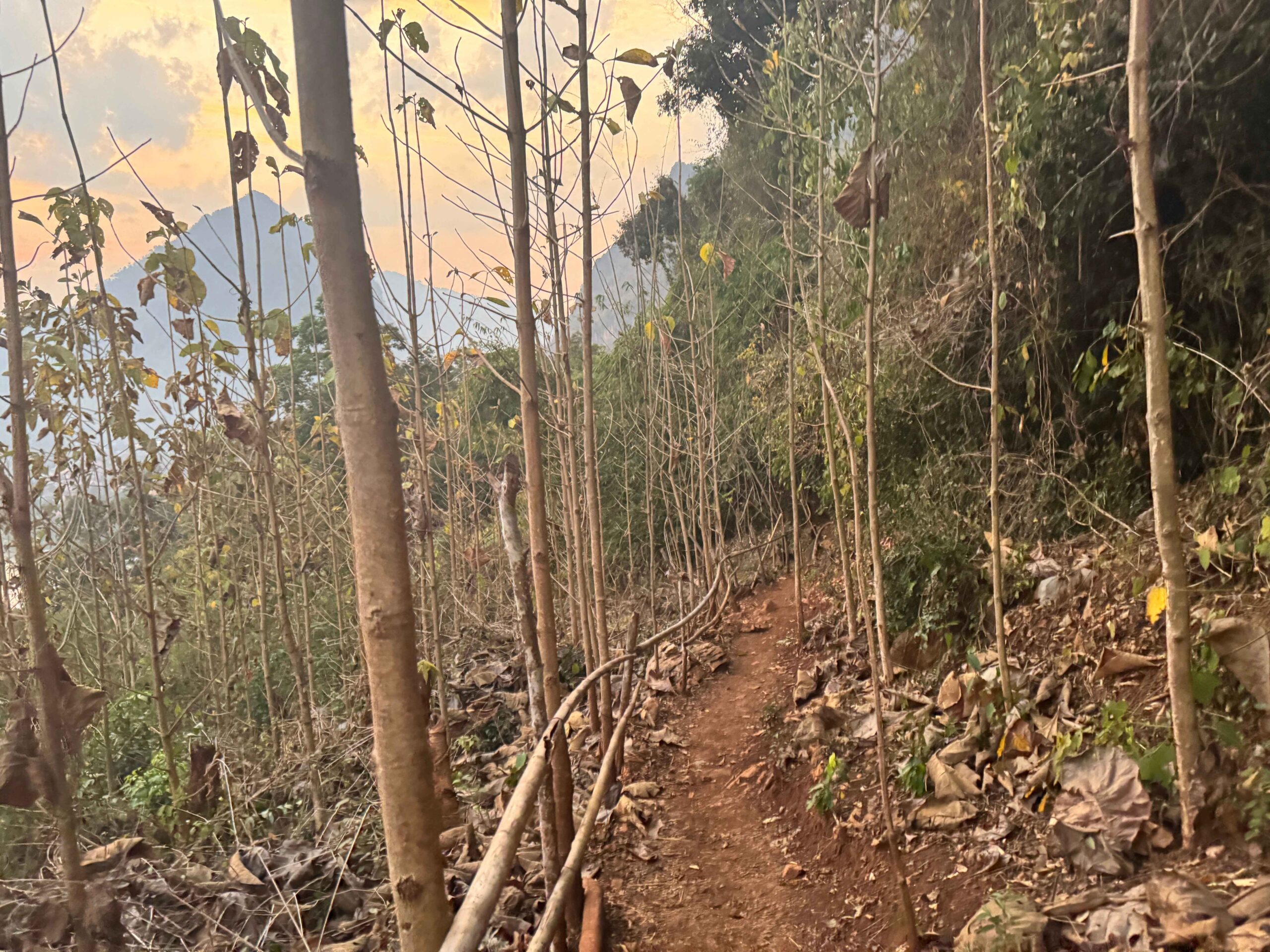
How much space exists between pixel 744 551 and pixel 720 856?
1641 mm

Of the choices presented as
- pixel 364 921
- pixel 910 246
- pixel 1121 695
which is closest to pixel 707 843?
pixel 364 921

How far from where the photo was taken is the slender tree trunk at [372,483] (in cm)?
98

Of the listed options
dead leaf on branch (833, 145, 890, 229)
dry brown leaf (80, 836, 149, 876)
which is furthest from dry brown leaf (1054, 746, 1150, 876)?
dry brown leaf (80, 836, 149, 876)

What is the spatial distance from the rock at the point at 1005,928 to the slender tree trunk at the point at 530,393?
130 centimetres

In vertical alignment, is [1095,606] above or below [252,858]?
above

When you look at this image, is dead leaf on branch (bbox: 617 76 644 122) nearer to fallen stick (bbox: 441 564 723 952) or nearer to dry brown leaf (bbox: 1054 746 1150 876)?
fallen stick (bbox: 441 564 723 952)

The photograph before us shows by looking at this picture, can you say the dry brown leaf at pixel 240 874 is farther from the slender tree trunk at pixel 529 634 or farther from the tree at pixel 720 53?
the tree at pixel 720 53

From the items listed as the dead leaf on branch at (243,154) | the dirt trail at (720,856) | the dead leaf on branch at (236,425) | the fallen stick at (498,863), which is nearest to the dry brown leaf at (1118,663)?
the dirt trail at (720,856)

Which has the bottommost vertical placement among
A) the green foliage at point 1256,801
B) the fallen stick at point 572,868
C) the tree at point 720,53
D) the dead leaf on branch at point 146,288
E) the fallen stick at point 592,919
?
the fallen stick at point 592,919

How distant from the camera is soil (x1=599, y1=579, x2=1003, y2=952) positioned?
114 inches

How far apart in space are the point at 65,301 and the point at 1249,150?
5502 millimetres

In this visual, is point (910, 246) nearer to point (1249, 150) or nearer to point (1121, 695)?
point (1249, 150)

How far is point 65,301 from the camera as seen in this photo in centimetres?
368

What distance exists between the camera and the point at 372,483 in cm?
103
